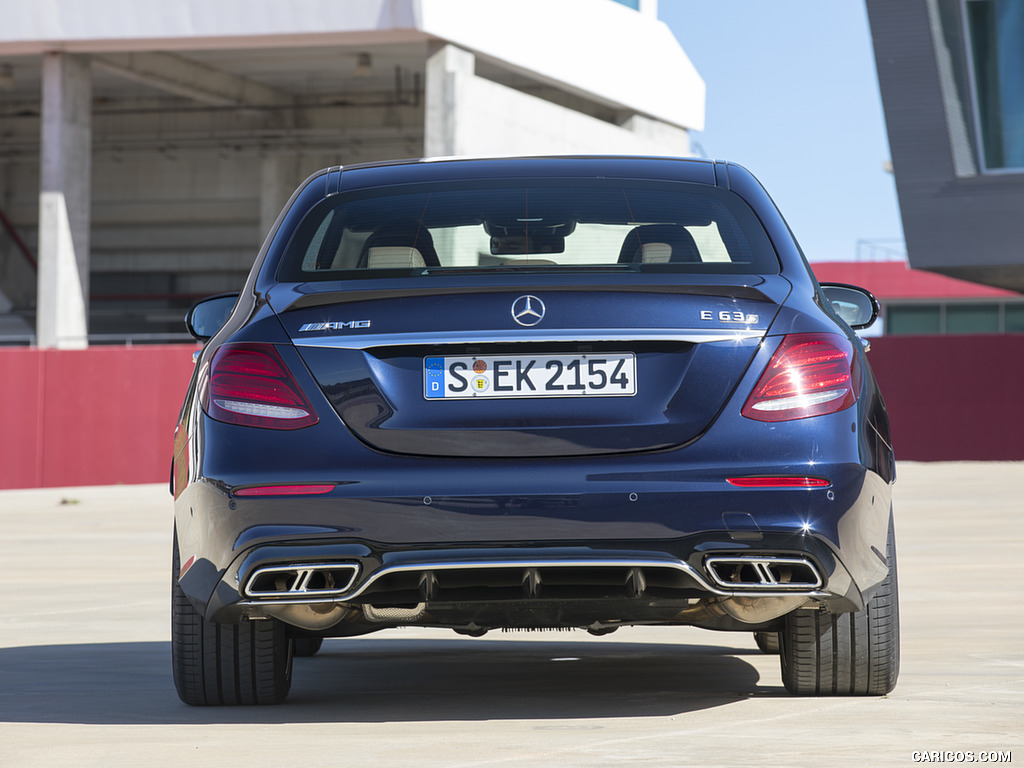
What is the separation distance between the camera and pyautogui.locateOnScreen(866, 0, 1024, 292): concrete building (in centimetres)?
2486

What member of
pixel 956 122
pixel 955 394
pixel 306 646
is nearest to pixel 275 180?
pixel 955 394

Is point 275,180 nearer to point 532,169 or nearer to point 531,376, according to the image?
point 532,169

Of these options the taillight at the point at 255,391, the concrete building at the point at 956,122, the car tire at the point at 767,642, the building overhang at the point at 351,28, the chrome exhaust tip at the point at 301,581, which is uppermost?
the building overhang at the point at 351,28

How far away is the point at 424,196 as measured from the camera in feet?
15.6

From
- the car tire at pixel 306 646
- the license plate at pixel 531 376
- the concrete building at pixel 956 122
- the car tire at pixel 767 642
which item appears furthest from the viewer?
the concrete building at pixel 956 122

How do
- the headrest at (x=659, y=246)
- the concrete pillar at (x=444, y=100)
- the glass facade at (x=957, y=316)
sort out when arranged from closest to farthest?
the headrest at (x=659, y=246) → the concrete pillar at (x=444, y=100) → the glass facade at (x=957, y=316)

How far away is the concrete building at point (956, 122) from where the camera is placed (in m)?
24.9

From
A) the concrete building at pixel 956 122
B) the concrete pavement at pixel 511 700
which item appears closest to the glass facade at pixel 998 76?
the concrete building at pixel 956 122

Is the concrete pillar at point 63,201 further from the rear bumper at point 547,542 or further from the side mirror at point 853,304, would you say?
the rear bumper at point 547,542

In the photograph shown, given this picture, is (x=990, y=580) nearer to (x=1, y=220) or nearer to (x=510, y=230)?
(x=510, y=230)

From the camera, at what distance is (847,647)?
457 centimetres

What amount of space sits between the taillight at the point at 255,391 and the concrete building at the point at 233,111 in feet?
43.2

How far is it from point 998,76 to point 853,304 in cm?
2109

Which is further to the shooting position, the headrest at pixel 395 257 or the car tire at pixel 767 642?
the car tire at pixel 767 642
